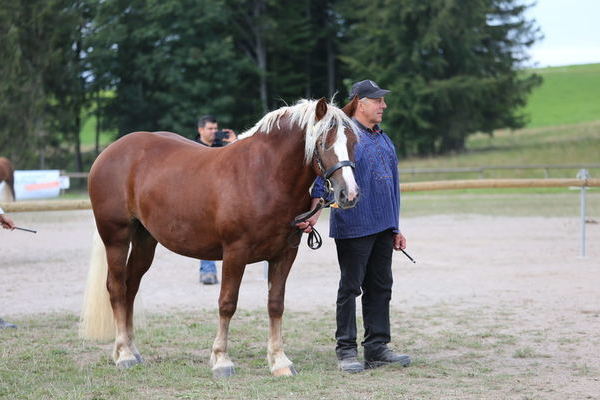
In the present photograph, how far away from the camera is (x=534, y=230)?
48.6 ft

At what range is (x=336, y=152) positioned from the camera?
4.93 m

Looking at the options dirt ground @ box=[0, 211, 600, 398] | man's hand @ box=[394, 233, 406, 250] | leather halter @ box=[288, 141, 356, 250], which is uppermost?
leather halter @ box=[288, 141, 356, 250]

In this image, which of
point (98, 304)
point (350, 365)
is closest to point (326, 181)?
point (350, 365)

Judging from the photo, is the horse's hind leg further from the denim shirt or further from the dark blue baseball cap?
the dark blue baseball cap

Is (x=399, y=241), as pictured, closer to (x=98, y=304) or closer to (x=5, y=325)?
(x=98, y=304)

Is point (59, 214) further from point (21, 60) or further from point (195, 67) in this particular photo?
point (195, 67)

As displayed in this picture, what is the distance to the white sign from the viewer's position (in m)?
23.5

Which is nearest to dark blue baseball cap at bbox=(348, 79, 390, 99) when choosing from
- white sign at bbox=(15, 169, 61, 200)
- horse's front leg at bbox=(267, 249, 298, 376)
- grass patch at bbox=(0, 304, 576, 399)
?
horse's front leg at bbox=(267, 249, 298, 376)

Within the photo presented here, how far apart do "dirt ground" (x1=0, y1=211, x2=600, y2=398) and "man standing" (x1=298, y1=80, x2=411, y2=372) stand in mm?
1225

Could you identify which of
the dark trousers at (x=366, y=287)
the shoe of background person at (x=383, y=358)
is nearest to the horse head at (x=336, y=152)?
the dark trousers at (x=366, y=287)

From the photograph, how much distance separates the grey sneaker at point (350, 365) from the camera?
536cm

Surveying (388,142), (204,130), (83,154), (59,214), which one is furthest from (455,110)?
(388,142)

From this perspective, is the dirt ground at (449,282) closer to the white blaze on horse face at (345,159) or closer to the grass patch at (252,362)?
the grass patch at (252,362)

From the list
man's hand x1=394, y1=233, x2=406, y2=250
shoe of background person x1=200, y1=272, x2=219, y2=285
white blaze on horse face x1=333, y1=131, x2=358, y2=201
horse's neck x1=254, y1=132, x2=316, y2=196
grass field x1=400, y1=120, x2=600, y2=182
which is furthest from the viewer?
grass field x1=400, y1=120, x2=600, y2=182
